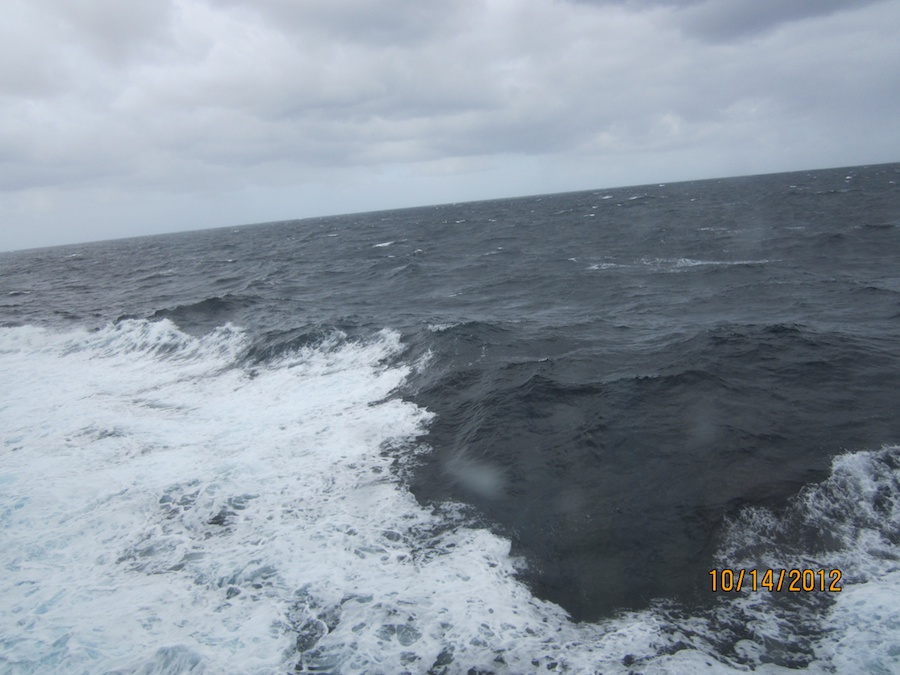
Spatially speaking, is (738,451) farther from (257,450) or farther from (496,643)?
(257,450)

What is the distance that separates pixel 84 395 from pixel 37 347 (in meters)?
10.2

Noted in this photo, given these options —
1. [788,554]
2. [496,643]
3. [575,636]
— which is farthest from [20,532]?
[788,554]

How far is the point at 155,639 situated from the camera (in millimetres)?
6922

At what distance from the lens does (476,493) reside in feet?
32.4

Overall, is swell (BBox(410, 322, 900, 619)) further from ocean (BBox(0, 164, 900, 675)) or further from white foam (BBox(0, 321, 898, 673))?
white foam (BBox(0, 321, 898, 673))

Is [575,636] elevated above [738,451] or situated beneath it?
situated beneath

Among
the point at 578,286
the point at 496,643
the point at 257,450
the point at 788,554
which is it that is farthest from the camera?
the point at 578,286

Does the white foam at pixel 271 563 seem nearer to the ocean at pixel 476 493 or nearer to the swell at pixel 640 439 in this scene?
the ocean at pixel 476 493
